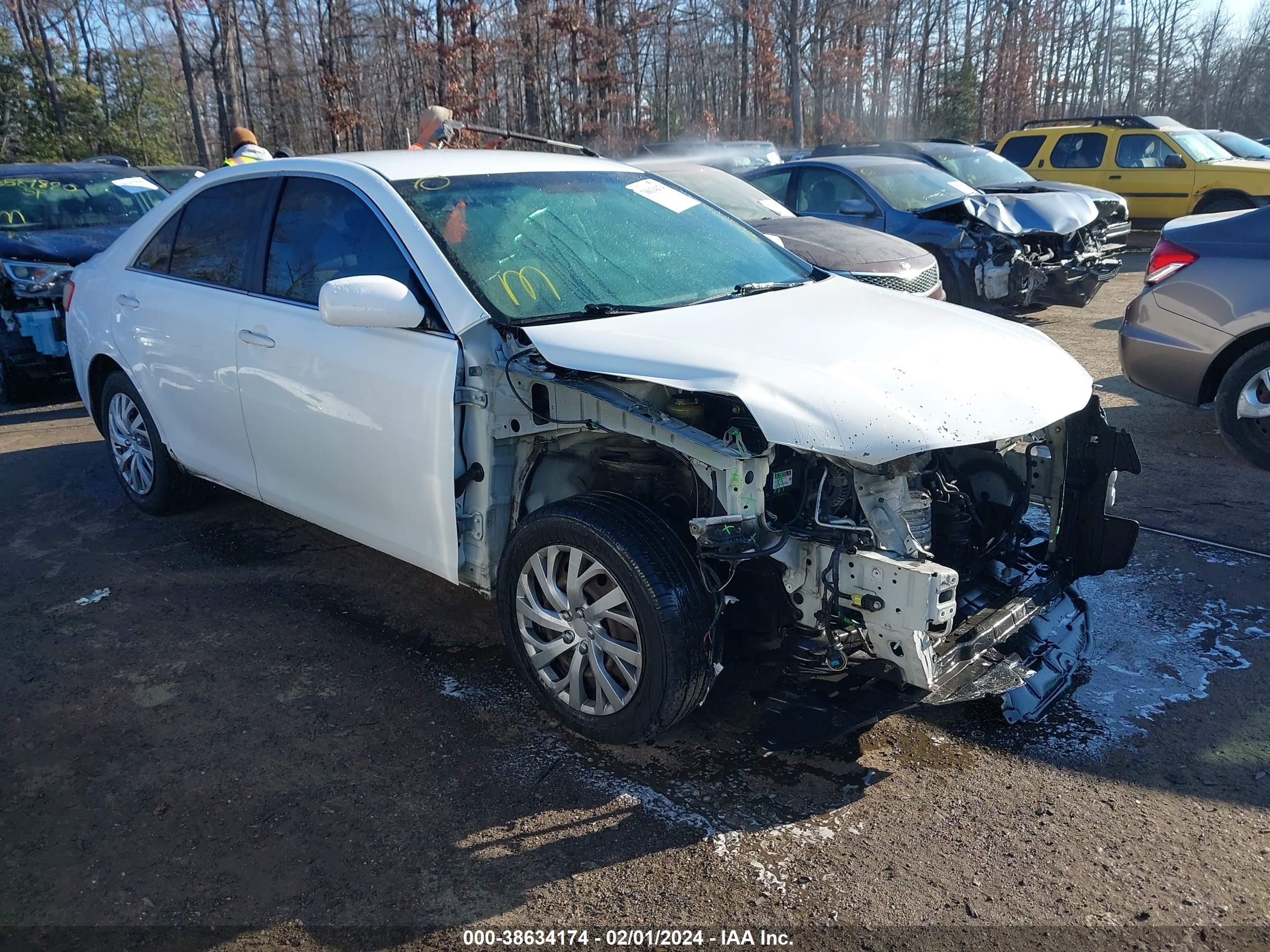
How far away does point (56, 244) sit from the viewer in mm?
8273

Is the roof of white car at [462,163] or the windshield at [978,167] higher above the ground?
the roof of white car at [462,163]

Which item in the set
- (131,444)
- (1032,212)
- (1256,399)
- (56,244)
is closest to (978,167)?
(1032,212)

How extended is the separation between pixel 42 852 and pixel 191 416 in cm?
229

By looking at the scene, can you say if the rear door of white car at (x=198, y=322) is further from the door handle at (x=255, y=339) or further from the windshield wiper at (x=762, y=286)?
the windshield wiper at (x=762, y=286)

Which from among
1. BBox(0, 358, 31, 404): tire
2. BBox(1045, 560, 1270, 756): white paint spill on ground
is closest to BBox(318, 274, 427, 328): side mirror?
BBox(1045, 560, 1270, 756): white paint spill on ground

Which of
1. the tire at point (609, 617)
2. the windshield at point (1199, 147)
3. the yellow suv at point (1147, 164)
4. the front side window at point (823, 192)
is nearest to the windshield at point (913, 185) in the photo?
the front side window at point (823, 192)

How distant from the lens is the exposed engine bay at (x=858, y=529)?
2.80 meters

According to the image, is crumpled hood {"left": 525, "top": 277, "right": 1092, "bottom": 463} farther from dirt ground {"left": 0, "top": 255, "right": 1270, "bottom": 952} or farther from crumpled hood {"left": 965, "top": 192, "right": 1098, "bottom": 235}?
crumpled hood {"left": 965, "top": 192, "right": 1098, "bottom": 235}

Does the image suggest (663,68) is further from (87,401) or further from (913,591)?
(913,591)

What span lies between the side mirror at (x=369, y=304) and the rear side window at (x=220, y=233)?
111 centimetres

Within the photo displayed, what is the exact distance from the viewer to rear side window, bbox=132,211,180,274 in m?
4.79

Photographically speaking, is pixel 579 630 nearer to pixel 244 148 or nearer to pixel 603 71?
pixel 244 148

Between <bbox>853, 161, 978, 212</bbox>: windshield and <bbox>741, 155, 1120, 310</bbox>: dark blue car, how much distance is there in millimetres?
11

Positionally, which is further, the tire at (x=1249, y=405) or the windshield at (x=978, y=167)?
the windshield at (x=978, y=167)
